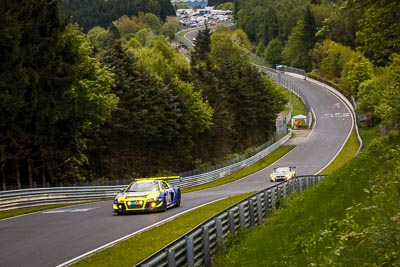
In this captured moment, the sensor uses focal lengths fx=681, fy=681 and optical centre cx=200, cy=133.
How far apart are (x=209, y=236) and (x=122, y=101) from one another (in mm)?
48777

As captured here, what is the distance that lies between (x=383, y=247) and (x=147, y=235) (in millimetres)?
Answer: 10801

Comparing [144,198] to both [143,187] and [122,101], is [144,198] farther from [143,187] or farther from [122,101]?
[122,101]

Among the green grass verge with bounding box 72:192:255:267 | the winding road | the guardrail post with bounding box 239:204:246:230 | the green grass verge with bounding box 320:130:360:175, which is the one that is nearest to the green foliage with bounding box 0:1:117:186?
the winding road

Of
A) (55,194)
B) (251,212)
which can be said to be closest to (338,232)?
(251,212)

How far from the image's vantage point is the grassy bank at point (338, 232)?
26.7 feet

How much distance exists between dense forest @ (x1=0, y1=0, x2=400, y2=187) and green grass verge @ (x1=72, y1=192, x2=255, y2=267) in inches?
285

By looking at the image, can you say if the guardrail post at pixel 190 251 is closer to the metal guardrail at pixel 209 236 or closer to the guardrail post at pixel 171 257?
the metal guardrail at pixel 209 236

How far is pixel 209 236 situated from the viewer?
13.5 m

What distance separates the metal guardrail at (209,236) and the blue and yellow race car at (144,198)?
4744 millimetres

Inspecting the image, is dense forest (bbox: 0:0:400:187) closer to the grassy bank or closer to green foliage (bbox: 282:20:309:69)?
the grassy bank

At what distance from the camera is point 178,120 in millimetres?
68875

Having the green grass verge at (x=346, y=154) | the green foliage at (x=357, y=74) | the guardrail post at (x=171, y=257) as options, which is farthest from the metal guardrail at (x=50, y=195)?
the green foliage at (x=357, y=74)

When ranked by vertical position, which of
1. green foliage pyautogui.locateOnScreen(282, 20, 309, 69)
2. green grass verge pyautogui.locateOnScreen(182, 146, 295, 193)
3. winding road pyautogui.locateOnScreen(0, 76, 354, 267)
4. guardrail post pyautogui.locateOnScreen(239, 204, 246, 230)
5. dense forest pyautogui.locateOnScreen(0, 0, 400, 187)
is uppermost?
green foliage pyautogui.locateOnScreen(282, 20, 309, 69)

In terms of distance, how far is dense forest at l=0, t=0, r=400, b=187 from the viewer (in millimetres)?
33906
